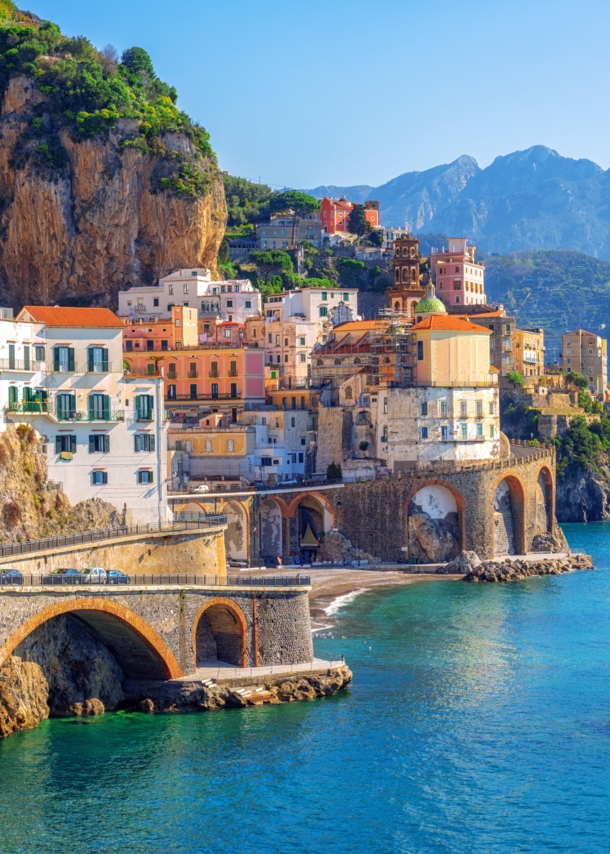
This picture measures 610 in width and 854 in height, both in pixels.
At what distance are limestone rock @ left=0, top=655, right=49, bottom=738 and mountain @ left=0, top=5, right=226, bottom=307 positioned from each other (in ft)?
236

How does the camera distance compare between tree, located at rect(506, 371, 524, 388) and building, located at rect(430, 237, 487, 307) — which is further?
building, located at rect(430, 237, 487, 307)

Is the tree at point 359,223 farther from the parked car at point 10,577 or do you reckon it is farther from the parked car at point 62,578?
the parked car at point 10,577

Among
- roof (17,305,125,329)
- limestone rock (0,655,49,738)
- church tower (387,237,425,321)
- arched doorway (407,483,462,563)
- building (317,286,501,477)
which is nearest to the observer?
limestone rock (0,655,49,738)

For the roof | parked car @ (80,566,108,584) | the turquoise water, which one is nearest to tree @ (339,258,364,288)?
the roof

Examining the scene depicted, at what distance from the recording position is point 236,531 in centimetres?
9706

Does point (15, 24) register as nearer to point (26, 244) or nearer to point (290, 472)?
point (26, 244)

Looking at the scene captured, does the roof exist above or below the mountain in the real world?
below

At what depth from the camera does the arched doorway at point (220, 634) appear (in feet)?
196

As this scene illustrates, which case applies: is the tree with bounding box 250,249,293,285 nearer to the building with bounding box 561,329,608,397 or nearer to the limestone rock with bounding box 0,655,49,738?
the building with bounding box 561,329,608,397

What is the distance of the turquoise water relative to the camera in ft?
151

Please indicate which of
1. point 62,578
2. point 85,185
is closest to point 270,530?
point 85,185

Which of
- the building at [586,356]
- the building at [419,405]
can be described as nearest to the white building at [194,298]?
the building at [419,405]

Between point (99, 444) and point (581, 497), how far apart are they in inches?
3182

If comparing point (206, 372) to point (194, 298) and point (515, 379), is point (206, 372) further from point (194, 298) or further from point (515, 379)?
point (515, 379)
